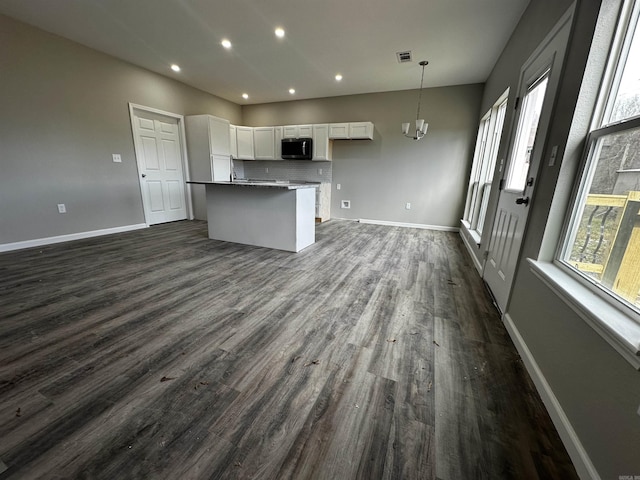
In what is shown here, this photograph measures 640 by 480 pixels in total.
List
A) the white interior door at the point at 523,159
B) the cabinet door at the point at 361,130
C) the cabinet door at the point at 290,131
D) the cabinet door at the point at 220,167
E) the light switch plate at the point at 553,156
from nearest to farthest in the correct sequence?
the light switch plate at the point at 553,156 < the white interior door at the point at 523,159 < the cabinet door at the point at 361,130 < the cabinet door at the point at 220,167 < the cabinet door at the point at 290,131

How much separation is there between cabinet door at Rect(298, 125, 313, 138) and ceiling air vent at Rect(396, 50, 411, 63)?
2.33 metres

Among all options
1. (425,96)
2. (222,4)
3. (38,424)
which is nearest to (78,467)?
(38,424)

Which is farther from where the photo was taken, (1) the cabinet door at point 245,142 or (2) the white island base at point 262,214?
(1) the cabinet door at point 245,142

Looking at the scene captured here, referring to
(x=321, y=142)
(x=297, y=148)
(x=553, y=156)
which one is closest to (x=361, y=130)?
(x=321, y=142)

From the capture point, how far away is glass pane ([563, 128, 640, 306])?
3.38 ft

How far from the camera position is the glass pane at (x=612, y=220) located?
1030 millimetres

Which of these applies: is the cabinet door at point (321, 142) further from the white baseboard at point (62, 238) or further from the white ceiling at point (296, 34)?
the white baseboard at point (62, 238)

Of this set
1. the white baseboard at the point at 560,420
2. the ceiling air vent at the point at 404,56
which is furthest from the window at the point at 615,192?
the ceiling air vent at the point at 404,56

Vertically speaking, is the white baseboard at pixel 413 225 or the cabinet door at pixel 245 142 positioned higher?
the cabinet door at pixel 245 142

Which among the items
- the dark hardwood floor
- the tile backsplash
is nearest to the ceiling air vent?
the tile backsplash

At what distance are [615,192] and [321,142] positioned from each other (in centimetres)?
505

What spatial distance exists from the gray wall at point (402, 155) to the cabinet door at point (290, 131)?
1.60 feet

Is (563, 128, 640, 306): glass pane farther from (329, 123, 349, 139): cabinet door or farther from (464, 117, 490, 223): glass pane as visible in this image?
(329, 123, 349, 139): cabinet door

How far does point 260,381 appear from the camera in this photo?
1.41 metres
